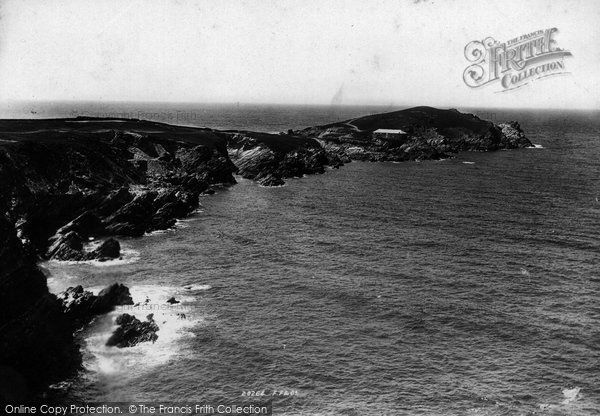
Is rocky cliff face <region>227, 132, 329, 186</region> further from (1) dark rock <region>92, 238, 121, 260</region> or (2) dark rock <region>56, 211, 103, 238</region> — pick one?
(1) dark rock <region>92, 238, 121, 260</region>

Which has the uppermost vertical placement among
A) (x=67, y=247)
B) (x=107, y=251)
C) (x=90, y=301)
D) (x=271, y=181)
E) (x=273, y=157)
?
(x=273, y=157)

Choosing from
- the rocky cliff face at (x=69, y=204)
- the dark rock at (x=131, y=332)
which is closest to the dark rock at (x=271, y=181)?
the rocky cliff face at (x=69, y=204)

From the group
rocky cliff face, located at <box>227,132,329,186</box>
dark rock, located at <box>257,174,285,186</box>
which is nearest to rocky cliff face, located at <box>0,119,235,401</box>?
rocky cliff face, located at <box>227,132,329,186</box>

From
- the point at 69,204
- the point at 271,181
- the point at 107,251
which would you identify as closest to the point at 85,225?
the point at 69,204

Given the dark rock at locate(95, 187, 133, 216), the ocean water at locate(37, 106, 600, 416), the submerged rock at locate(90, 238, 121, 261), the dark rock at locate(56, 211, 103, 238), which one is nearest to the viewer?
the ocean water at locate(37, 106, 600, 416)

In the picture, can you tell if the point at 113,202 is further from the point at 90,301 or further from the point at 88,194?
Result: the point at 90,301

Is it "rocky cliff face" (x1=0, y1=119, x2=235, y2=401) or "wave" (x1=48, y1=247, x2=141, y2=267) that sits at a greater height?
"rocky cliff face" (x1=0, y1=119, x2=235, y2=401)

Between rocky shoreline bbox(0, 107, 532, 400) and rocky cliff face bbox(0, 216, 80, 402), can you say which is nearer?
rocky cliff face bbox(0, 216, 80, 402)

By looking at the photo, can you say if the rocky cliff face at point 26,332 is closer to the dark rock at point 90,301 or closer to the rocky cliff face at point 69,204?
the rocky cliff face at point 69,204
